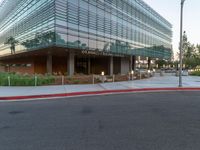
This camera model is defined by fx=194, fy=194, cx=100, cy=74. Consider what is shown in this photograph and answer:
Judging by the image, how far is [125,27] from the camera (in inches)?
1676

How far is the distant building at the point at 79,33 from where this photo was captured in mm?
28422

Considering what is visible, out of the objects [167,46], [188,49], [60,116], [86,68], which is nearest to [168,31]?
[167,46]

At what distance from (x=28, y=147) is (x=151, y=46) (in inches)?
2100

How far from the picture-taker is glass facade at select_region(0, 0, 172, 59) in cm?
2795

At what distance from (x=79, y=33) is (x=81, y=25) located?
1376 millimetres

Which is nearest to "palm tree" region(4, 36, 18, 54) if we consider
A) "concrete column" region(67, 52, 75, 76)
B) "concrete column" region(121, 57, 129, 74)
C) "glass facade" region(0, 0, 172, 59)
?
"glass facade" region(0, 0, 172, 59)

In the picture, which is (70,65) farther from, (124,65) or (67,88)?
(124,65)

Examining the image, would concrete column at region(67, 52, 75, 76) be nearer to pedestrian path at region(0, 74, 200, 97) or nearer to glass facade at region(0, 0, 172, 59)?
glass facade at region(0, 0, 172, 59)

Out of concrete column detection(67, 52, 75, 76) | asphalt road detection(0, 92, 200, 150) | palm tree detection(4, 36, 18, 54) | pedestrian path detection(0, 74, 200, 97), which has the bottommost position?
asphalt road detection(0, 92, 200, 150)

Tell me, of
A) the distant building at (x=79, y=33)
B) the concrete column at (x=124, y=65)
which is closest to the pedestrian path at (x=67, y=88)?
the distant building at (x=79, y=33)

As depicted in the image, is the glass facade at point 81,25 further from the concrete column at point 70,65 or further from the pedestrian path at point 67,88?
the pedestrian path at point 67,88

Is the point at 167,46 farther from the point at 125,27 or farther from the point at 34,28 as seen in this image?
the point at 34,28

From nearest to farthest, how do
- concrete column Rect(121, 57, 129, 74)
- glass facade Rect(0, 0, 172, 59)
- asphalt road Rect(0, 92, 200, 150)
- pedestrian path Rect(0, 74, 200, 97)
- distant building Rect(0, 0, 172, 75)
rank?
asphalt road Rect(0, 92, 200, 150)
pedestrian path Rect(0, 74, 200, 97)
glass facade Rect(0, 0, 172, 59)
distant building Rect(0, 0, 172, 75)
concrete column Rect(121, 57, 129, 74)

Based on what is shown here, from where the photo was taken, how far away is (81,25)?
30.7m
